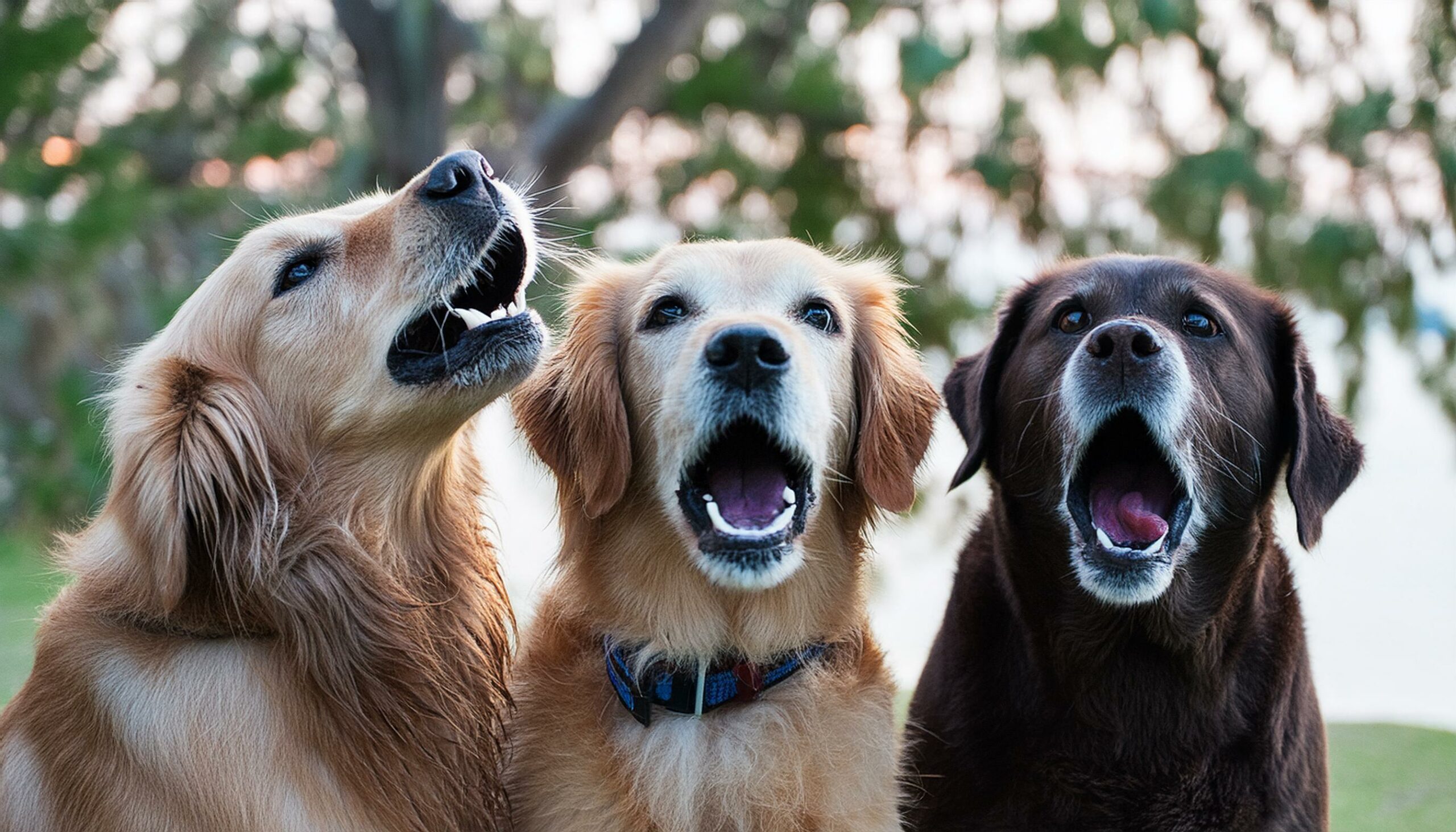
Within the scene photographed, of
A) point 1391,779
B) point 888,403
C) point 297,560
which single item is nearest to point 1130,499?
point 888,403

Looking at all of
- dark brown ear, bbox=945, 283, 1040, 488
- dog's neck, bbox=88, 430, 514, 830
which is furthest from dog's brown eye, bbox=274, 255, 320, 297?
dark brown ear, bbox=945, 283, 1040, 488

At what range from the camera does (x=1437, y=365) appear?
24.9ft

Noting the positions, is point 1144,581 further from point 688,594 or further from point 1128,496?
point 688,594

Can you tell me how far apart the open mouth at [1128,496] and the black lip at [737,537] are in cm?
68

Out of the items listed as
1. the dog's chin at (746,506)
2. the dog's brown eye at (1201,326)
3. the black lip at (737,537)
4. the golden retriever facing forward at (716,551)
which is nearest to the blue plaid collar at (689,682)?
the golden retriever facing forward at (716,551)

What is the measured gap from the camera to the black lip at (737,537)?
113 inches

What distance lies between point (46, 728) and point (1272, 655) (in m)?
2.84

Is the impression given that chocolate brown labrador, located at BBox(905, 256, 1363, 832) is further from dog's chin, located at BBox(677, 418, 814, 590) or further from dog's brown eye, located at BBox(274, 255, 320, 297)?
dog's brown eye, located at BBox(274, 255, 320, 297)

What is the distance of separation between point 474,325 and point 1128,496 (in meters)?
1.72

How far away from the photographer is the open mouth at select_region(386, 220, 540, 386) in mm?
2994

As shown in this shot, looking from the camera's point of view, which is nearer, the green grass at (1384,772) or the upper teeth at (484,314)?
the upper teeth at (484,314)

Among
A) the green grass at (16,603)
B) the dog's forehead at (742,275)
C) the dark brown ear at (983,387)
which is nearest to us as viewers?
the dog's forehead at (742,275)

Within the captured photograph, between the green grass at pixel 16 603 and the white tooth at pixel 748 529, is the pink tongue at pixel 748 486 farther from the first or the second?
the green grass at pixel 16 603

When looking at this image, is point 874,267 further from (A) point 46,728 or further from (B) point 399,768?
(A) point 46,728
